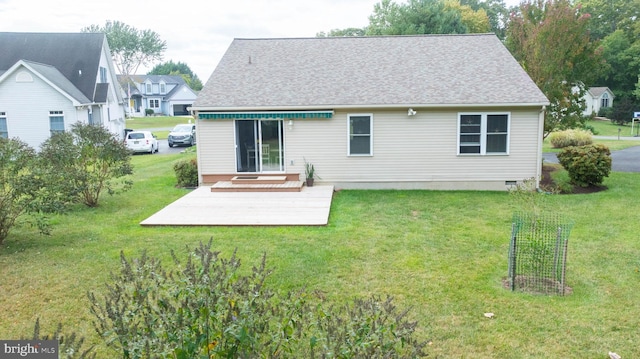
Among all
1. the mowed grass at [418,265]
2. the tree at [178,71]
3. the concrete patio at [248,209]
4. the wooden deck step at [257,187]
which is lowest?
the mowed grass at [418,265]

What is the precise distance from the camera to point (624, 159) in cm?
2230

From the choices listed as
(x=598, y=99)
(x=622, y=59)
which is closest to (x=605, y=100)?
(x=598, y=99)

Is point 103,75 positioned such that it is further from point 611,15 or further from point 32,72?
point 611,15

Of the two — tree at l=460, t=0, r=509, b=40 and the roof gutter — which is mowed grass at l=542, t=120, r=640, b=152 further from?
tree at l=460, t=0, r=509, b=40

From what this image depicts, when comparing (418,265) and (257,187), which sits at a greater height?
(257,187)

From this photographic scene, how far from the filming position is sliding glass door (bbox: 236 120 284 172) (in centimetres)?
1580

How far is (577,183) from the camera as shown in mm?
15180

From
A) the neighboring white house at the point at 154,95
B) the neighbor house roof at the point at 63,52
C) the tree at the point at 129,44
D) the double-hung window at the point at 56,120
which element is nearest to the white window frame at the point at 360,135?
the double-hung window at the point at 56,120

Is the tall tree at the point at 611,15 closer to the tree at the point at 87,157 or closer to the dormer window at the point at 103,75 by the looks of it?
the dormer window at the point at 103,75

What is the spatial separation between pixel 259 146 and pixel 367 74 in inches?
177

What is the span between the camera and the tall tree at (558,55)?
58.1 feet

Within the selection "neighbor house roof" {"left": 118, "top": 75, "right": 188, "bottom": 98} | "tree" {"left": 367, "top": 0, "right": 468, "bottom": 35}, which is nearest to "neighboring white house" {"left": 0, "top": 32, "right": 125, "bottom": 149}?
"tree" {"left": 367, "top": 0, "right": 468, "bottom": 35}

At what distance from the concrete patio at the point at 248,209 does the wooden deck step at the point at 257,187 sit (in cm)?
19

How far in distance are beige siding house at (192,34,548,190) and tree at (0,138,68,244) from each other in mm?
6429
